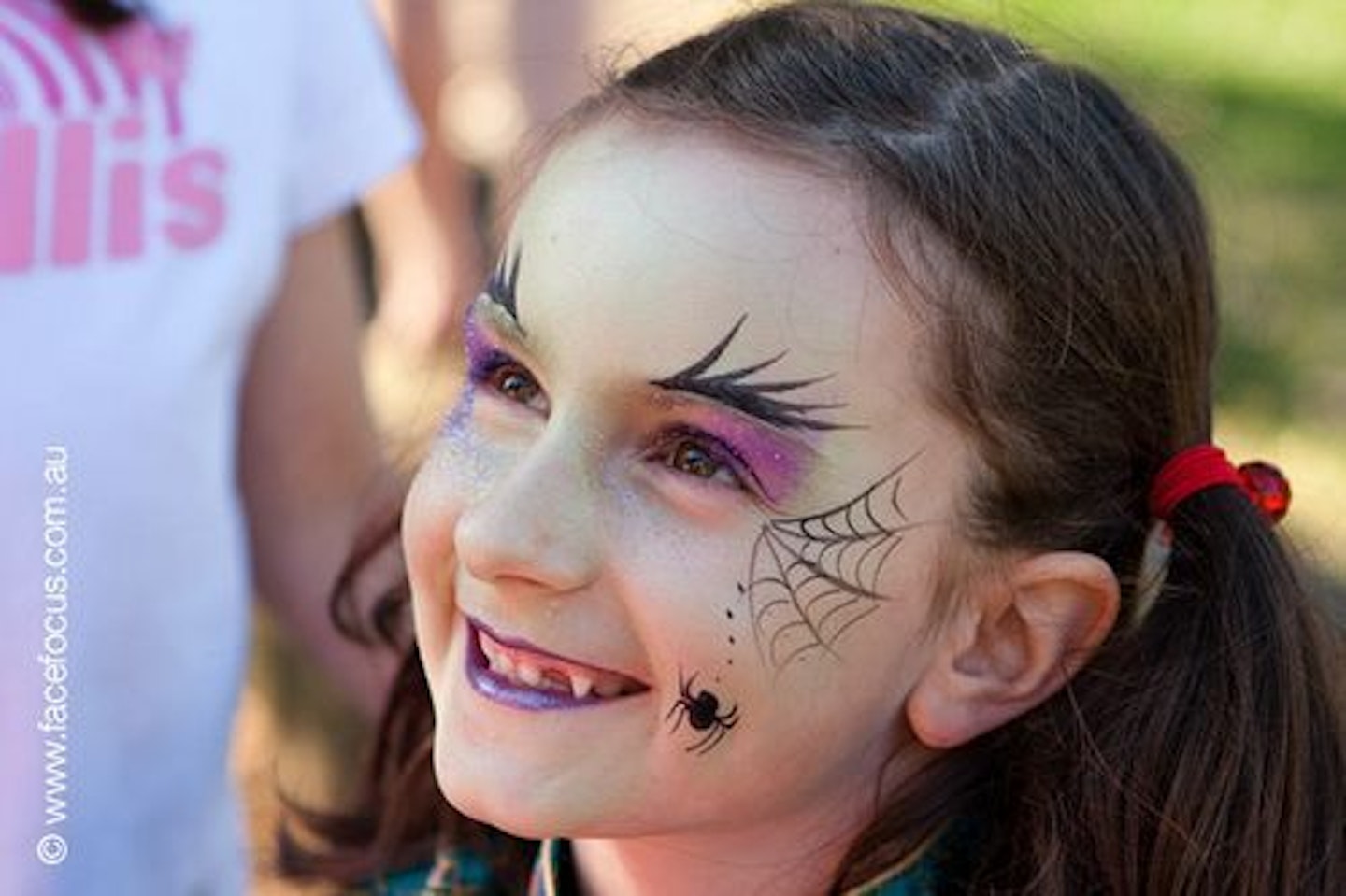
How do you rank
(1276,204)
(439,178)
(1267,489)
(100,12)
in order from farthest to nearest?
(1276,204), (439,178), (100,12), (1267,489)

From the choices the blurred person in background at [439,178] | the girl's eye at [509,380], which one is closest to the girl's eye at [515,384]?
the girl's eye at [509,380]

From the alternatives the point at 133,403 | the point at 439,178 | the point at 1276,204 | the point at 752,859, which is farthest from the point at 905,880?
the point at 1276,204

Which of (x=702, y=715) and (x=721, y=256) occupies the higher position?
(x=721, y=256)

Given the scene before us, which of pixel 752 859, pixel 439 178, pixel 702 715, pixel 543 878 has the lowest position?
pixel 439 178

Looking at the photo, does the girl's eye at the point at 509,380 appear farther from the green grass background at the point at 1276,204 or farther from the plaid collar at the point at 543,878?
the green grass background at the point at 1276,204

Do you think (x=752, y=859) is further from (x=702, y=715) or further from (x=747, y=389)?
(x=747, y=389)

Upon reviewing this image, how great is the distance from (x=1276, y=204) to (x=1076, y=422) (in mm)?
2962

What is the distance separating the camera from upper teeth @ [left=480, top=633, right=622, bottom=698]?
1.46 m

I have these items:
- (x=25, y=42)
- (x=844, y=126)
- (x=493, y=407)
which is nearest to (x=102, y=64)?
(x=25, y=42)

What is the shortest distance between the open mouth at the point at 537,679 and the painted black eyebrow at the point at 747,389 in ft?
0.58

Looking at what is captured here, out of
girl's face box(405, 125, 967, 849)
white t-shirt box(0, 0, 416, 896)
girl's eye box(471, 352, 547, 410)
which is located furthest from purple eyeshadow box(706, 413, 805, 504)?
white t-shirt box(0, 0, 416, 896)

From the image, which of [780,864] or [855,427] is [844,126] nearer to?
[855,427]

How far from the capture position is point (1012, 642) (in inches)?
61.6

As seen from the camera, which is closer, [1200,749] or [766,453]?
[766,453]
